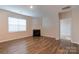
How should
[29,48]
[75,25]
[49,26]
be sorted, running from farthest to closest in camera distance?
1. [49,26]
2. [75,25]
3. [29,48]

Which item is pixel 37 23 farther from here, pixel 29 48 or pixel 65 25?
pixel 29 48

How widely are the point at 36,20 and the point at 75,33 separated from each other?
5.70 m

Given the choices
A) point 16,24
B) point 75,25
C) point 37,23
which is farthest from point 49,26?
point 75,25

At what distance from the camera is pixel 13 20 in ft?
27.4

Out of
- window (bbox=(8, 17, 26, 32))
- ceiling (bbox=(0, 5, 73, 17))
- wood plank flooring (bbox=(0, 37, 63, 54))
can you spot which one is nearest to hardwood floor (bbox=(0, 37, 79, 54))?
wood plank flooring (bbox=(0, 37, 63, 54))

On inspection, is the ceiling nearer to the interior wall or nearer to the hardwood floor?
the interior wall

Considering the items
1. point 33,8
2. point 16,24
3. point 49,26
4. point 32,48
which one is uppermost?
point 33,8

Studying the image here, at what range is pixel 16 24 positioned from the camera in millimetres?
8930

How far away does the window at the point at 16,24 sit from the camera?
311 inches

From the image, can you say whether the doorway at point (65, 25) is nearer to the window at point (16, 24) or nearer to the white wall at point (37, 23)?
the window at point (16, 24)

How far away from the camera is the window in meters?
7.91

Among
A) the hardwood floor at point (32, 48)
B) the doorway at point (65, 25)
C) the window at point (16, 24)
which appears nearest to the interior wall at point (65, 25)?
the doorway at point (65, 25)
